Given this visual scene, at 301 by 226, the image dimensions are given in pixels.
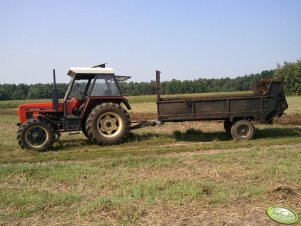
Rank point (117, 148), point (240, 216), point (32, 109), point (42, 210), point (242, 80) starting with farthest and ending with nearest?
point (242, 80), point (32, 109), point (117, 148), point (42, 210), point (240, 216)

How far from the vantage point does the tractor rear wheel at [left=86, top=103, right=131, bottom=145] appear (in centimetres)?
1061

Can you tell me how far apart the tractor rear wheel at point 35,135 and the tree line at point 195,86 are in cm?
4290

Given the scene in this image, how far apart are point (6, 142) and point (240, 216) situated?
30.1ft

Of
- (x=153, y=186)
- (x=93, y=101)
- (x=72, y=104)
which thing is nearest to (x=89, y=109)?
(x=93, y=101)

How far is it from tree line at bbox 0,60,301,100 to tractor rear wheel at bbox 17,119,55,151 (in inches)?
1689

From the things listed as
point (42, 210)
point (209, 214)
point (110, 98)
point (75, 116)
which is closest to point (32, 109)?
point (75, 116)

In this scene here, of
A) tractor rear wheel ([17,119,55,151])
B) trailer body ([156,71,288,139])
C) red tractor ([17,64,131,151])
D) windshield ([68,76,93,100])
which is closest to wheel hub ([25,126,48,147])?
tractor rear wheel ([17,119,55,151])

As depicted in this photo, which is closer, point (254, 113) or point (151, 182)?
point (151, 182)

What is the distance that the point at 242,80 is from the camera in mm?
79125

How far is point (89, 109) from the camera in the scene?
11.0 meters

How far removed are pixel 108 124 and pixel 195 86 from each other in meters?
67.0

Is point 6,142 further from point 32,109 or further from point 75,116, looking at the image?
point 75,116

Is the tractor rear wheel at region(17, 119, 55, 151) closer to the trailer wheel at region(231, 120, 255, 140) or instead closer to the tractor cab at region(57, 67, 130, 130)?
the tractor cab at region(57, 67, 130, 130)

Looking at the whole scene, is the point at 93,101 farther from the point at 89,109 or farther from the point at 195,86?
the point at 195,86
